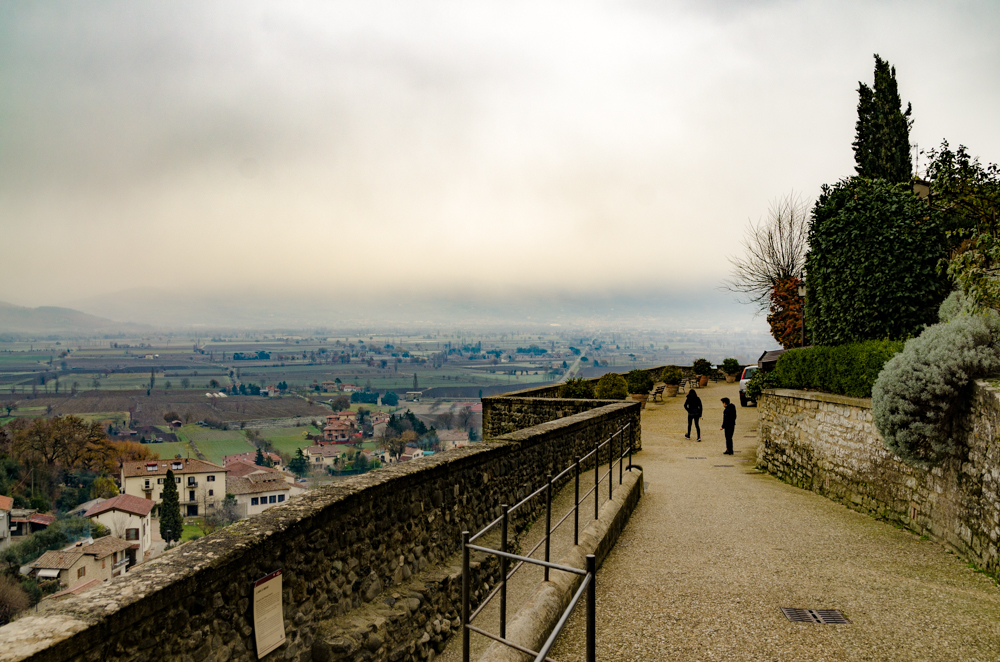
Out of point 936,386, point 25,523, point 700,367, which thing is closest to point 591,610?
point 936,386

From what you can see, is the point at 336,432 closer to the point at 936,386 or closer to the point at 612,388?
the point at 612,388

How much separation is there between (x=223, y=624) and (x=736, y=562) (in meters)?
4.94

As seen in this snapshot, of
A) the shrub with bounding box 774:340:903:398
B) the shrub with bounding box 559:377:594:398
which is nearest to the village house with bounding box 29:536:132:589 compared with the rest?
the shrub with bounding box 559:377:594:398

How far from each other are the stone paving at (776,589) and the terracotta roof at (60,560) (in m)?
17.2

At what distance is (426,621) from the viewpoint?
5078mm

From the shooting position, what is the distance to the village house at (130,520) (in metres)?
24.7

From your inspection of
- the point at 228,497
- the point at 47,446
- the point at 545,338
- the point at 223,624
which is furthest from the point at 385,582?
the point at 545,338

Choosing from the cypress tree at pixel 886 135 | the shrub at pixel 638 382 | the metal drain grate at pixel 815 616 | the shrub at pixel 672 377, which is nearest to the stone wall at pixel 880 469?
the metal drain grate at pixel 815 616

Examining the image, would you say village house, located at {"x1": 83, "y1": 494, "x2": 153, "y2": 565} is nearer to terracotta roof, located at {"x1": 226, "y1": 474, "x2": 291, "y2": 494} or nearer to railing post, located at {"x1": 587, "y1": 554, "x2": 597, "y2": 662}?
terracotta roof, located at {"x1": 226, "y1": 474, "x2": 291, "y2": 494}

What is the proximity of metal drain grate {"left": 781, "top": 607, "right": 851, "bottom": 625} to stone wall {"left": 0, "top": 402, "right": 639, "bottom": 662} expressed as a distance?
3022mm

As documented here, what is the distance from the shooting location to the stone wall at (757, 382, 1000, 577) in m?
5.48

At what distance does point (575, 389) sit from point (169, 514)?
798 inches

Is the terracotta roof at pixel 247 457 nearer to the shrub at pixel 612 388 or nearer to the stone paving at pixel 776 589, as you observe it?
the shrub at pixel 612 388

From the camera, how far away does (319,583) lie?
4.04 metres
